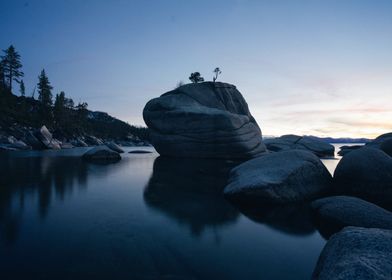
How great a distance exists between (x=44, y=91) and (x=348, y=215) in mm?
75701

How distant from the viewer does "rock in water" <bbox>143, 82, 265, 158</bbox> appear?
1047 inches

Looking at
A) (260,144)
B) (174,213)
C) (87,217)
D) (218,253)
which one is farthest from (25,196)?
(260,144)

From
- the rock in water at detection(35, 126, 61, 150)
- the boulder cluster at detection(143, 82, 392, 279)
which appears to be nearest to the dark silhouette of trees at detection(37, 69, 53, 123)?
the rock in water at detection(35, 126, 61, 150)

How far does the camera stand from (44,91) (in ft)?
216

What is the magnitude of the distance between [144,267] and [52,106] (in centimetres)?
7654

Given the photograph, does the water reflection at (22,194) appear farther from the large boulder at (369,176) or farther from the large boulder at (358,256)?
the large boulder at (369,176)

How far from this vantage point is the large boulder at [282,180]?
8.29 meters

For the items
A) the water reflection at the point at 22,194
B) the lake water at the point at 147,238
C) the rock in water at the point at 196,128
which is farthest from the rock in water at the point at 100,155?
the lake water at the point at 147,238

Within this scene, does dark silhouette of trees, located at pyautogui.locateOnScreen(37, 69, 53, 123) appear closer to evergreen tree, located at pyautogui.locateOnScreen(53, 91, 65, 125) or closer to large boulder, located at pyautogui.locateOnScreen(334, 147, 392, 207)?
evergreen tree, located at pyautogui.locateOnScreen(53, 91, 65, 125)

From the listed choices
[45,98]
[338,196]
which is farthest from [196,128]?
[45,98]

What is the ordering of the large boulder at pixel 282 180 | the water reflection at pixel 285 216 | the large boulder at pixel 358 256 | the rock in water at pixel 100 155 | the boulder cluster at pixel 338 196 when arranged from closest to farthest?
1. the large boulder at pixel 358 256
2. the boulder cluster at pixel 338 196
3. the water reflection at pixel 285 216
4. the large boulder at pixel 282 180
5. the rock in water at pixel 100 155

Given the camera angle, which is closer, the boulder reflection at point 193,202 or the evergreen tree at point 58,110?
→ the boulder reflection at point 193,202

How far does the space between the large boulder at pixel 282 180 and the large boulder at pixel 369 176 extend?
0.97 m

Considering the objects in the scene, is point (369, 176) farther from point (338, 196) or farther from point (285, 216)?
point (285, 216)
